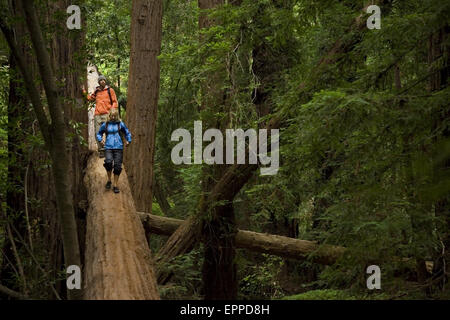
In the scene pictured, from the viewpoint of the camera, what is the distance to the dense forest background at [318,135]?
5.14 m

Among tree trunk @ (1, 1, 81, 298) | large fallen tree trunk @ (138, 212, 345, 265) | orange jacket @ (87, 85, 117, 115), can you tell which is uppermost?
orange jacket @ (87, 85, 117, 115)

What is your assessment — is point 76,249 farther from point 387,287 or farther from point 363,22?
point 363,22

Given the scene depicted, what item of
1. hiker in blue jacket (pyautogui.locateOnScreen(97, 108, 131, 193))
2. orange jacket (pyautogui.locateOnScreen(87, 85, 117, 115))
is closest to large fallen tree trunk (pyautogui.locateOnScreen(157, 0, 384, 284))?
hiker in blue jacket (pyautogui.locateOnScreen(97, 108, 131, 193))

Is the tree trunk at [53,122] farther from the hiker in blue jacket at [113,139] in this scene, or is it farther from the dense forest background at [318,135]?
the hiker in blue jacket at [113,139]

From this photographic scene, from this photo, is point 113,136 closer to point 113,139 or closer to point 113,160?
point 113,139

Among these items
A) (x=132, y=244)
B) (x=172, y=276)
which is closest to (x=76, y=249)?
(x=132, y=244)

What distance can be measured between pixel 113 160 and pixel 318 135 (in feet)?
14.4

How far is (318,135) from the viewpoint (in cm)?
514

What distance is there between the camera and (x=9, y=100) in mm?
6910

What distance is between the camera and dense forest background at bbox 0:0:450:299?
5.14 m

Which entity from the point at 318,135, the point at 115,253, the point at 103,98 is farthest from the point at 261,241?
the point at 318,135

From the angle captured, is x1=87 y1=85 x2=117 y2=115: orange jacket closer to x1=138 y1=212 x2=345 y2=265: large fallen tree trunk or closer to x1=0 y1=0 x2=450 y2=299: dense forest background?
x1=0 y1=0 x2=450 y2=299: dense forest background

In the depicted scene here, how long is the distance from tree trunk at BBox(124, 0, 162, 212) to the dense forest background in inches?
24.3

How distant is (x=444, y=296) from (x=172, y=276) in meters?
4.83
